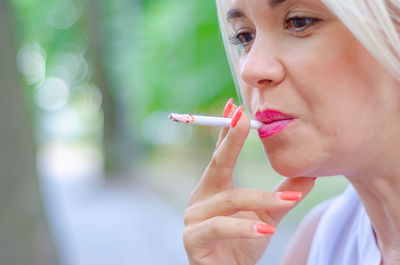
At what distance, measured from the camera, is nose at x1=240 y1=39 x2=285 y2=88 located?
49.4 inches

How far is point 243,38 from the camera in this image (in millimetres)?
1484

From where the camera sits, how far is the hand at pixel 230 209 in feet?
4.30

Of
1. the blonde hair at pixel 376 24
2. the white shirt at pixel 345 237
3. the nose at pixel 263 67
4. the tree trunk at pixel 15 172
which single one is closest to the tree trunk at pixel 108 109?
the tree trunk at pixel 15 172

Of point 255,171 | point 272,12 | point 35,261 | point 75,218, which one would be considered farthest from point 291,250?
point 255,171

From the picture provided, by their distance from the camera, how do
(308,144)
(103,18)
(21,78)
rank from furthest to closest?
(103,18)
(21,78)
(308,144)

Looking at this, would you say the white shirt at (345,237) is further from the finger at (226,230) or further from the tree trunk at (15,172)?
the tree trunk at (15,172)

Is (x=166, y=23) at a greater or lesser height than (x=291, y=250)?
greater

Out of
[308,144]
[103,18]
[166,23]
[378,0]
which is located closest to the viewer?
[378,0]

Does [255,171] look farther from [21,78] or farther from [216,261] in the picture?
[216,261]

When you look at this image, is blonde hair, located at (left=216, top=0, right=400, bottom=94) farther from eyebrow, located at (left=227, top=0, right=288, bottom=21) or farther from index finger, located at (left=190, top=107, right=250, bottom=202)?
index finger, located at (left=190, top=107, right=250, bottom=202)

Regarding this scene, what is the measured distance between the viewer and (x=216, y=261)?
1.44 meters

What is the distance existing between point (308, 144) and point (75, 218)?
853 centimetres

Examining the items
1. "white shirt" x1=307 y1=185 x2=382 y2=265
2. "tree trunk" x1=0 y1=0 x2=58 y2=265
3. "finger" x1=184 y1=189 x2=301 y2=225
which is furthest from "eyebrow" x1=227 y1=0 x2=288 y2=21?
"tree trunk" x1=0 y1=0 x2=58 y2=265

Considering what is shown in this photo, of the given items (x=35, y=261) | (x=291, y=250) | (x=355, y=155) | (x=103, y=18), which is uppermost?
(x=103, y=18)
